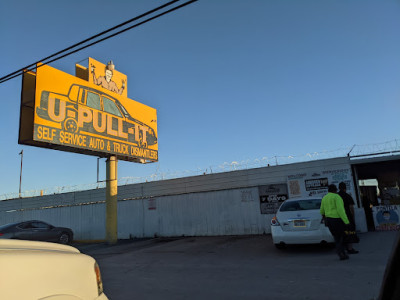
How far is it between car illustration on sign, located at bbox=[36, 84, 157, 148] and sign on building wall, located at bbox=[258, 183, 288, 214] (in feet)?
24.8

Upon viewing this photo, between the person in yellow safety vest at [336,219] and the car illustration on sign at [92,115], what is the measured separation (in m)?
11.2

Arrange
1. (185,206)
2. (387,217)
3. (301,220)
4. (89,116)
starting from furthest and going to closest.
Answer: (185,206) < (89,116) < (387,217) < (301,220)

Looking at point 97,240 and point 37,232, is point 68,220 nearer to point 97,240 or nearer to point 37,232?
point 97,240

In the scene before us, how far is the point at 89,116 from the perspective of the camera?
14891 millimetres

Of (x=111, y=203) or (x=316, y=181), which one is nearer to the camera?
(x=316, y=181)

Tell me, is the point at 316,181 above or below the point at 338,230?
above

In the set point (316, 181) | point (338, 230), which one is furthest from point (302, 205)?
point (316, 181)

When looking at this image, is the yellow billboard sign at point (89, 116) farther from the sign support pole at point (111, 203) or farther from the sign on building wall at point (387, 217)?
the sign on building wall at point (387, 217)

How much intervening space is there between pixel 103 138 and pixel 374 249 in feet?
40.0

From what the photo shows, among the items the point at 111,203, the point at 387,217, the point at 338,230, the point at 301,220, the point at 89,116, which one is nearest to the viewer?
the point at 338,230

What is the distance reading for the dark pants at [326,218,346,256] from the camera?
267 inches

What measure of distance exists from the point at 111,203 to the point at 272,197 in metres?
7.76

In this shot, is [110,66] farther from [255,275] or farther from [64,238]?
[255,275]

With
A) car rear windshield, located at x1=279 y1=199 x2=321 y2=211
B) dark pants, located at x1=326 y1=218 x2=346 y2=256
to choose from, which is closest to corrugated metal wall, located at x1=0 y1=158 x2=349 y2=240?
car rear windshield, located at x1=279 y1=199 x2=321 y2=211
